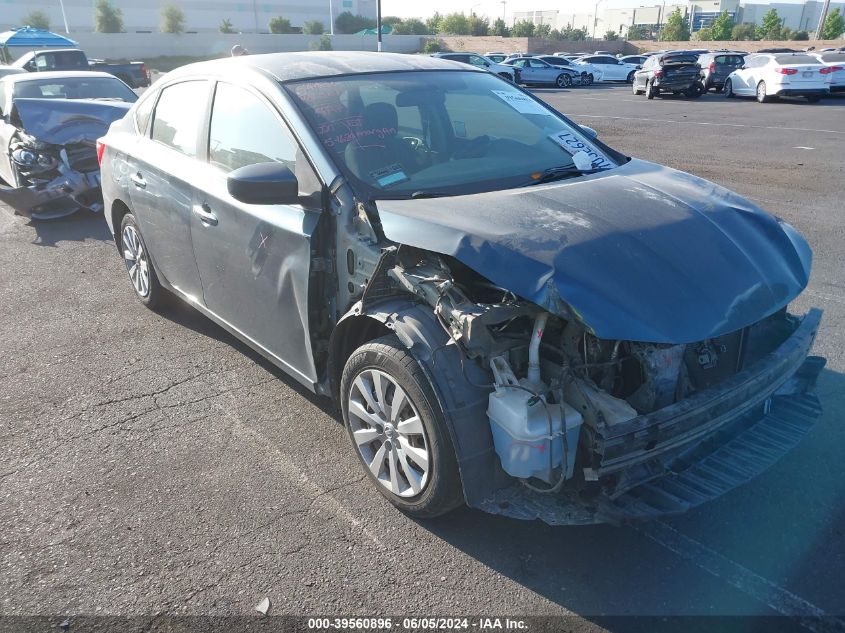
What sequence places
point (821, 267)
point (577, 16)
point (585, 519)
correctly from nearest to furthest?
point (585, 519) < point (821, 267) < point (577, 16)

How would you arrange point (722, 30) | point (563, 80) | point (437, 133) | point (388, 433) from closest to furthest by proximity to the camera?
point (388, 433) < point (437, 133) < point (563, 80) < point (722, 30)

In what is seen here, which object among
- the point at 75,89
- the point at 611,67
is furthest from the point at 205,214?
the point at 611,67

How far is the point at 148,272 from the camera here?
17.2 ft

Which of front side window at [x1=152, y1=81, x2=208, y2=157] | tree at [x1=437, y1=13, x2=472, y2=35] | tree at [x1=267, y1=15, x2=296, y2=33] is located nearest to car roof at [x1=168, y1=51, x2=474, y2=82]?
front side window at [x1=152, y1=81, x2=208, y2=157]

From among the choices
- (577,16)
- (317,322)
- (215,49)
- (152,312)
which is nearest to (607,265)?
(317,322)

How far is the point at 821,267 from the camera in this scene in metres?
6.11

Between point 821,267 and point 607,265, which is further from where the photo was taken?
point 821,267

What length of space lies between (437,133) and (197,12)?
→ 101594 mm

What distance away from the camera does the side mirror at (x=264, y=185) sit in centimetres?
312

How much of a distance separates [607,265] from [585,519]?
0.98 m

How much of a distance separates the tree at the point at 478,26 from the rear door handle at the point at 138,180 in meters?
82.4

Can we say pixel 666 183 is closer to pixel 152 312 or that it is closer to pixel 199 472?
pixel 199 472

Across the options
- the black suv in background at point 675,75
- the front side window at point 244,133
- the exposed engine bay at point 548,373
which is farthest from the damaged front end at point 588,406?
the black suv in background at point 675,75

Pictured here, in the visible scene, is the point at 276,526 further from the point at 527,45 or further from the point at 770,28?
the point at 770,28
